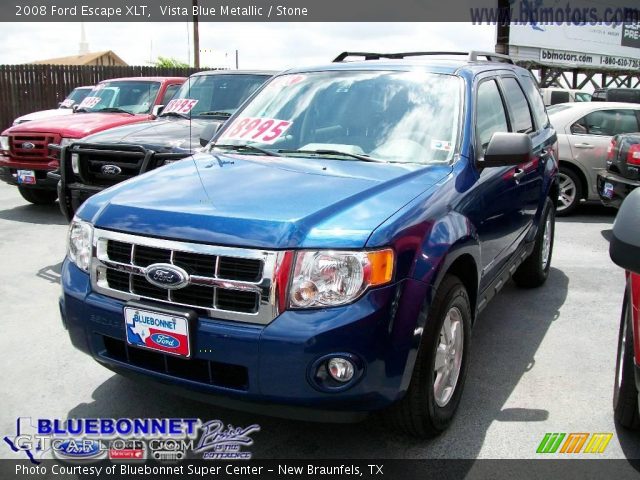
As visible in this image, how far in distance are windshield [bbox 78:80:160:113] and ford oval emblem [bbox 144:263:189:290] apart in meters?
→ 7.07

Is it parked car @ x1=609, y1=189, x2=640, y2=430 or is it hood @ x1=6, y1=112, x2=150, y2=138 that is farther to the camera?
hood @ x1=6, y1=112, x2=150, y2=138

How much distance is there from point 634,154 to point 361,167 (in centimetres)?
478

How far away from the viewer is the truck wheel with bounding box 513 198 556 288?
17.2ft

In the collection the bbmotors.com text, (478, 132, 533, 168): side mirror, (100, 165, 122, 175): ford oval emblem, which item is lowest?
(100, 165, 122, 175): ford oval emblem

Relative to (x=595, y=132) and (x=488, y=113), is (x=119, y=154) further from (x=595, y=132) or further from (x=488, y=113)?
(x=595, y=132)

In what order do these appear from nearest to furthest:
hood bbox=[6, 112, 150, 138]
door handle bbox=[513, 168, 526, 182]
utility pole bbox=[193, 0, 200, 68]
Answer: door handle bbox=[513, 168, 526, 182]
hood bbox=[6, 112, 150, 138]
utility pole bbox=[193, 0, 200, 68]

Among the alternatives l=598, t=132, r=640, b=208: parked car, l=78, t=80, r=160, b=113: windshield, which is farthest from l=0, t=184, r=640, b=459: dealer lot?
l=78, t=80, r=160, b=113: windshield

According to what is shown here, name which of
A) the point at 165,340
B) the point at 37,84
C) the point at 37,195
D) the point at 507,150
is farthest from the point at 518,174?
the point at 37,84

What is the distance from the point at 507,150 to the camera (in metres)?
3.41

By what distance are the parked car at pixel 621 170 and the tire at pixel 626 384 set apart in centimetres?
417

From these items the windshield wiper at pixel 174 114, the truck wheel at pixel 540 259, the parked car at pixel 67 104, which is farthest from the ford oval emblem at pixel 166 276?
the parked car at pixel 67 104

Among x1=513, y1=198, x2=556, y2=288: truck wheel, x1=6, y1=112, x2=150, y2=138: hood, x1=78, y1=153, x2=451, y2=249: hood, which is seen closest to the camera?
x1=78, y1=153, x2=451, y2=249: hood

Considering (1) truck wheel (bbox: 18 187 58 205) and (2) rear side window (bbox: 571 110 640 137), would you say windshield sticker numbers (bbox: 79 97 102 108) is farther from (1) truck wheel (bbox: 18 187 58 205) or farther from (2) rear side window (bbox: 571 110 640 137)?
(2) rear side window (bbox: 571 110 640 137)

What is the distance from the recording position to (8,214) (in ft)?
28.1
